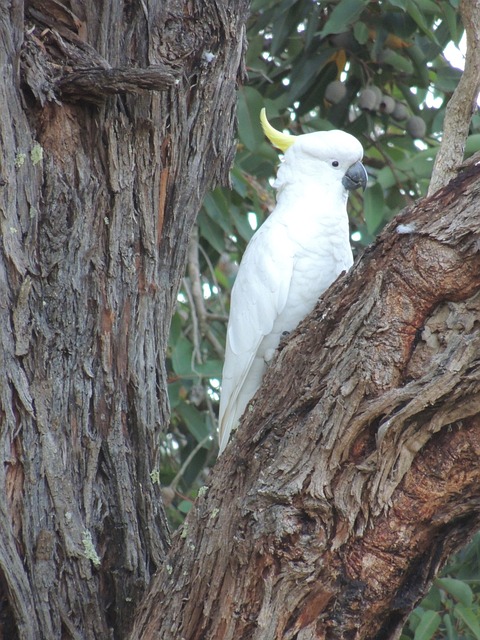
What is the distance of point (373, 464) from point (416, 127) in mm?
1796

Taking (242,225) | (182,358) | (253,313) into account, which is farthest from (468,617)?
(242,225)

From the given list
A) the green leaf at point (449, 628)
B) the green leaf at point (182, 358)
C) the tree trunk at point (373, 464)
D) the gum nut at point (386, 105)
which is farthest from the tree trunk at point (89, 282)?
the gum nut at point (386, 105)

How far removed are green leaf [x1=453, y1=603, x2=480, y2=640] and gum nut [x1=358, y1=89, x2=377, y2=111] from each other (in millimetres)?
1463

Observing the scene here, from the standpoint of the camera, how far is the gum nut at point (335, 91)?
273 cm

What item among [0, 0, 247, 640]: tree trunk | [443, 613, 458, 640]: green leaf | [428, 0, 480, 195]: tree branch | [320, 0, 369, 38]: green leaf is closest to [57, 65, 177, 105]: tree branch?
[0, 0, 247, 640]: tree trunk

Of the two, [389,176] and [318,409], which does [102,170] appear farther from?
[389,176]

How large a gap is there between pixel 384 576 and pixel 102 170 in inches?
32.2

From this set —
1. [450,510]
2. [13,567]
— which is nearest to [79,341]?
[13,567]

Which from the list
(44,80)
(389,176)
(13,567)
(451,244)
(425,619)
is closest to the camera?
(451,244)

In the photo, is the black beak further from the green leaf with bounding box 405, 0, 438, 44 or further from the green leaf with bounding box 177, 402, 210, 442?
the green leaf with bounding box 177, 402, 210, 442

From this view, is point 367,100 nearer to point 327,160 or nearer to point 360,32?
point 360,32

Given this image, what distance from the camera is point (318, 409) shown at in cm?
117

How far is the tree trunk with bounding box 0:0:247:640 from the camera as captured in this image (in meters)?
1.33

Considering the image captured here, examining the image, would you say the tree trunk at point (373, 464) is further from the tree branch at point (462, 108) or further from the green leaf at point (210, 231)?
the green leaf at point (210, 231)
